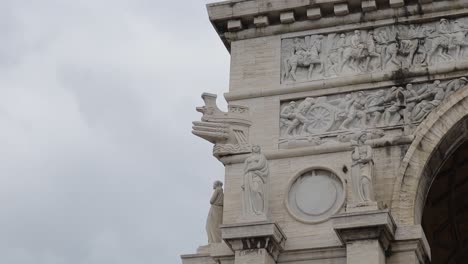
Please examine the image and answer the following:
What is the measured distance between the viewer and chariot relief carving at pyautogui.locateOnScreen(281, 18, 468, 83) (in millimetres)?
21203

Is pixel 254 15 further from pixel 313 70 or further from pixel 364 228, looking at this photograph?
pixel 364 228

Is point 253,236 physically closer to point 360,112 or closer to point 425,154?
point 360,112

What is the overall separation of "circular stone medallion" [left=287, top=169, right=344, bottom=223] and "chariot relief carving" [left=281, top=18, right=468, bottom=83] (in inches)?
85.5

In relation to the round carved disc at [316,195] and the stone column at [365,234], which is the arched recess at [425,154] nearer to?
the stone column at [365,234]

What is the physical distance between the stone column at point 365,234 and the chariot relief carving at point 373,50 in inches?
133

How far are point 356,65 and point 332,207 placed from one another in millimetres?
2990

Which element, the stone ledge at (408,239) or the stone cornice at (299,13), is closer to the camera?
the stone ledge at (408,239)

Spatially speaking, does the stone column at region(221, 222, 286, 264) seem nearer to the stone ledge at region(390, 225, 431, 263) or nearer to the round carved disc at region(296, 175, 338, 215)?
the round carved disc at region(296, 175, 338, 215)

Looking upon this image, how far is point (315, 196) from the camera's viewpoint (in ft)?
67.8

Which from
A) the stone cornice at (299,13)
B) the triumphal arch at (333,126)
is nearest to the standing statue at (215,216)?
the triumphal arch at (333,126)

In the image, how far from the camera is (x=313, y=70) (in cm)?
2194

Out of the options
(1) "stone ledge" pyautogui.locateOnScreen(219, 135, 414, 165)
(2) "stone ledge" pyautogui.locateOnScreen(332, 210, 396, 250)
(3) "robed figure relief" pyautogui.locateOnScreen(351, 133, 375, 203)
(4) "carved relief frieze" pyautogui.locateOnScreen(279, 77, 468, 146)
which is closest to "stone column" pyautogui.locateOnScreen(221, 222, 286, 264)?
(2) "stone ledge" pyautogui.locateOnScreen(332, 210, 396, 250)

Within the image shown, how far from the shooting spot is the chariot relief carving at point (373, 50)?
835 inches

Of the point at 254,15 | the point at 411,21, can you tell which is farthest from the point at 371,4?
the point at 254,15
